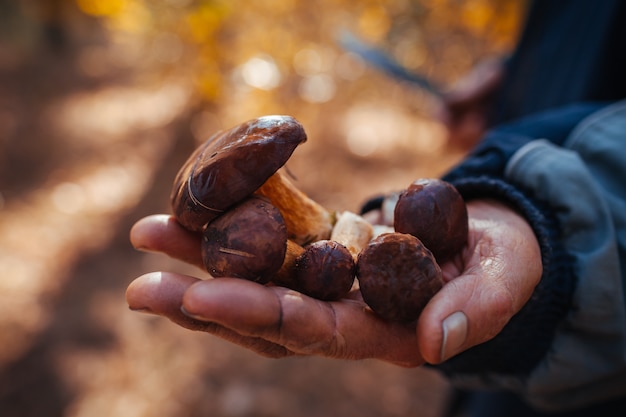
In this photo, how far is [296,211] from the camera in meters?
1.65

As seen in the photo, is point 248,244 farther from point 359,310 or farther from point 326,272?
point 359,310

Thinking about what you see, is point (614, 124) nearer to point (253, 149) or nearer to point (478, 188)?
point (478, 188)

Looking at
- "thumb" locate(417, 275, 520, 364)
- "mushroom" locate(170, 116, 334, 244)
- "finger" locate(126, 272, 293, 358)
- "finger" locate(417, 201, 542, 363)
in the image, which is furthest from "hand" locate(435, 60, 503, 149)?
"finger" locate(126, 272, 293, 358)

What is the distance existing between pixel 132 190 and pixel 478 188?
4.37 m

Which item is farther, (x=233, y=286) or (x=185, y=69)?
(x=185, y=69)

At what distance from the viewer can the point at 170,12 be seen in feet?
13.4

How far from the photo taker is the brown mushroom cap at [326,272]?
51.5 inches

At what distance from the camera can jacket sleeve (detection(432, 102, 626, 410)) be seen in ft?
4.51

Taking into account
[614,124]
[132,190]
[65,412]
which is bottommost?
[65,412]

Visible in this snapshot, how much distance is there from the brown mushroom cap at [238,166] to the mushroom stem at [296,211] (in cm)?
24

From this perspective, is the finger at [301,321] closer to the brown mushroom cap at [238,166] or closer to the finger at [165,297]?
the finger at [165,297]

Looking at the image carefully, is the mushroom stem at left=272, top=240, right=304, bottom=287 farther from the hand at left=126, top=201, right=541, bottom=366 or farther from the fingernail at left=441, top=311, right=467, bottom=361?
the fingernail at left=441, top=311, right=467, bottom=361

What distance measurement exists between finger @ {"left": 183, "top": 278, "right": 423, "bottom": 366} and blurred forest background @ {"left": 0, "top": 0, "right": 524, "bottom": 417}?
2.87 ft

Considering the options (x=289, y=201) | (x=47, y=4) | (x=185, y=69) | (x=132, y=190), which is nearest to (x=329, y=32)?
(x=185, y=69)
